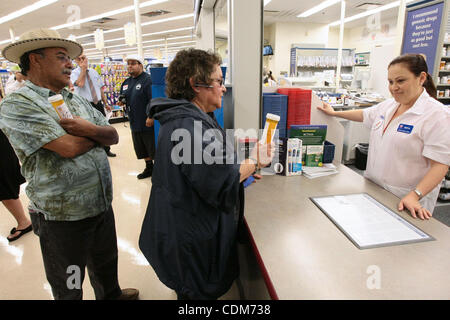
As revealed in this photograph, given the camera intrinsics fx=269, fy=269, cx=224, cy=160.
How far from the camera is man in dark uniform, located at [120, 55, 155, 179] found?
13.5 feet

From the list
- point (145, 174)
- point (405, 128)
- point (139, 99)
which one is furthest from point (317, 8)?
point (405, 128)

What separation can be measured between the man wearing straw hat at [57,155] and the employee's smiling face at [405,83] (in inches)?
67.8

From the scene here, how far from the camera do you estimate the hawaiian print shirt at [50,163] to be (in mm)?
1233

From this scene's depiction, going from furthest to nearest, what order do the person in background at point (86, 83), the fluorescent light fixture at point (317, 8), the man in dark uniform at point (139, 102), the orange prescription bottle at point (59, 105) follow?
the fluorescent light fixture at point (317, 8) < the person in background at point (86, 83) < the man in dark uniform at point (139, 102) < the orange prescription bottle at point (59, 105)

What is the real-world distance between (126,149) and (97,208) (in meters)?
4.97

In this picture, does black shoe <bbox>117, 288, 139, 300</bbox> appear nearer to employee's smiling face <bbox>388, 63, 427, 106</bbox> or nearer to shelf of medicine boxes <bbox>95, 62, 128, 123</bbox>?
employee's smiling face <bbox>388, 63, 427, 106</bbox>

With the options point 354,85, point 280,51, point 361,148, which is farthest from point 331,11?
point 361,148

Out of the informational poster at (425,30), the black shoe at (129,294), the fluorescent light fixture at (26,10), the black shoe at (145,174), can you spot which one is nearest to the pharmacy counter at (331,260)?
the black shoe at (129,294)

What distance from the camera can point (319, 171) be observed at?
1.96 metres

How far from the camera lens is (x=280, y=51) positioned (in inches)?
479

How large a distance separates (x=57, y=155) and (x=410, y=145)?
6.39ft

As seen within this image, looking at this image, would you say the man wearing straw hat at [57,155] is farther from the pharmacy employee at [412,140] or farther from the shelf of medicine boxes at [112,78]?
the shelf of medicine boxes at [112,78]

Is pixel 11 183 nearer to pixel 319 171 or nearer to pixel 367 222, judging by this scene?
pixel 319 171
